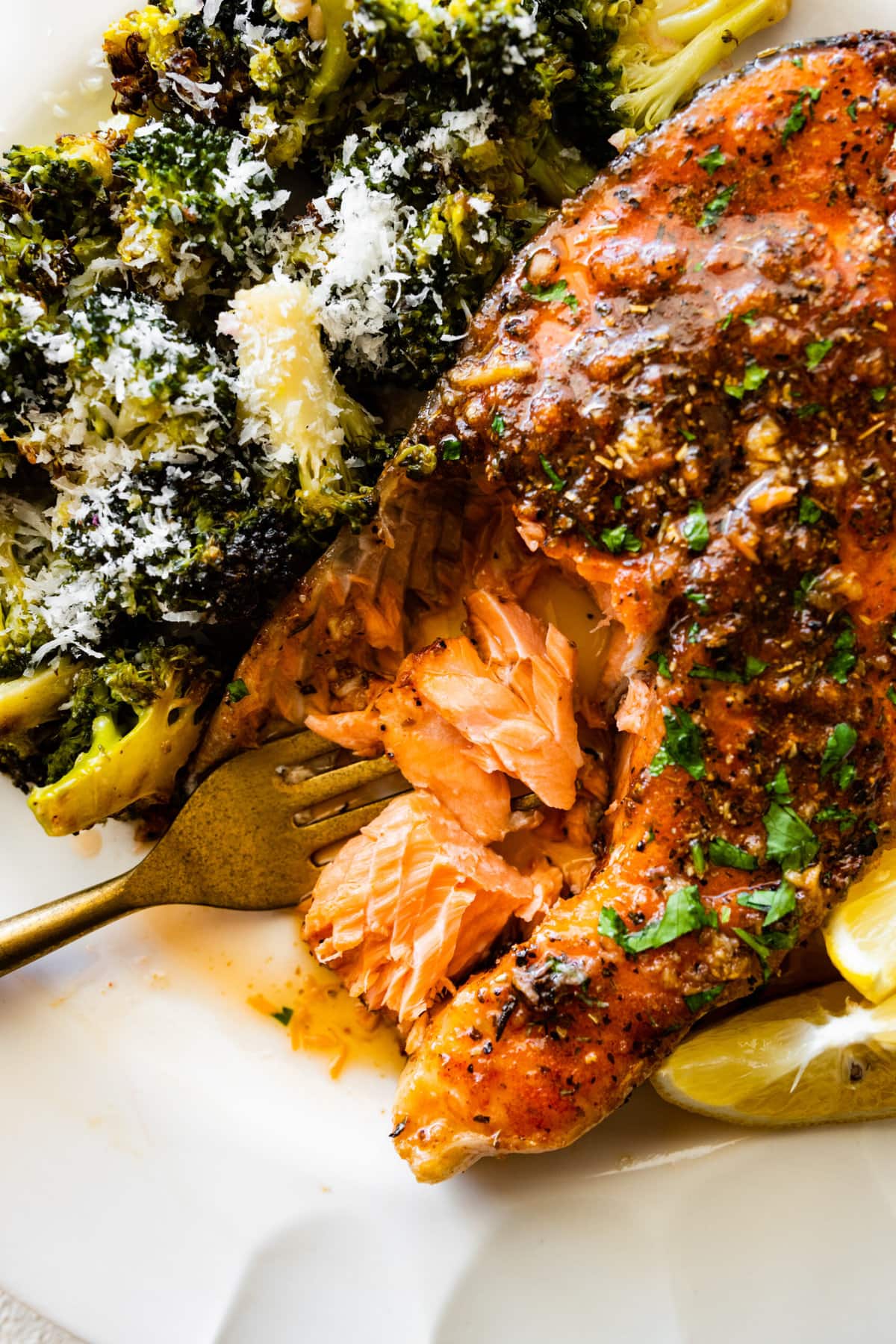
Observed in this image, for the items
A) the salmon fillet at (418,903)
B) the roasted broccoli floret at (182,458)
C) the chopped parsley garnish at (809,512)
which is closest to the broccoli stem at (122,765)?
the roasted broccoli floret at (182,458)

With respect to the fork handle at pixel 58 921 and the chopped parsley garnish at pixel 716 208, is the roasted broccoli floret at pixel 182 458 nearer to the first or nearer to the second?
the fork handle at pixel 58 921

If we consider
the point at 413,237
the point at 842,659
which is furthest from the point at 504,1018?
the point at 413,237

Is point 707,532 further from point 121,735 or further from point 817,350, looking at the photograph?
point 121,735

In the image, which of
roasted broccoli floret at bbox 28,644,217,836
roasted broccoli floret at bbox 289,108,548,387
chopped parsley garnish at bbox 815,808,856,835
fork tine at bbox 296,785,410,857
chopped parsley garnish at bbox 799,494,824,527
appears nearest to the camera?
chopped parsley garnish at bbox 799,494,824,527

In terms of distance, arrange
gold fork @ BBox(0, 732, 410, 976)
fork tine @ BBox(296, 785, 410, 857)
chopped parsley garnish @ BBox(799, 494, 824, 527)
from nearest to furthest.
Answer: chopped parsley garnish @ BBox(799, 494, 824, 527) → gold fork @ BBox(0, 732, 410, 976) → fork tine @ BBox(296, 785, 410, 857)

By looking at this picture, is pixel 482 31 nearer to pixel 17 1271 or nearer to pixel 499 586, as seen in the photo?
pixel 499 586

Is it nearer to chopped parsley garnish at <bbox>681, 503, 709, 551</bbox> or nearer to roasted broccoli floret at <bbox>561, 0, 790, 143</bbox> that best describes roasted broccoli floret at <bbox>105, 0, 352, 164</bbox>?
roasted broccoli floret at <bbox>561, 0, 790, 143</bbox>

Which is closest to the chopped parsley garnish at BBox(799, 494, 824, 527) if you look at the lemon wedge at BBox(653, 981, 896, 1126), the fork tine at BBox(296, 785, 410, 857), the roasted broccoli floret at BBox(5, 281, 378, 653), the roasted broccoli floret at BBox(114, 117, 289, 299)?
the roasted broccoli floret at BBox(5, 281, 378, 653)
